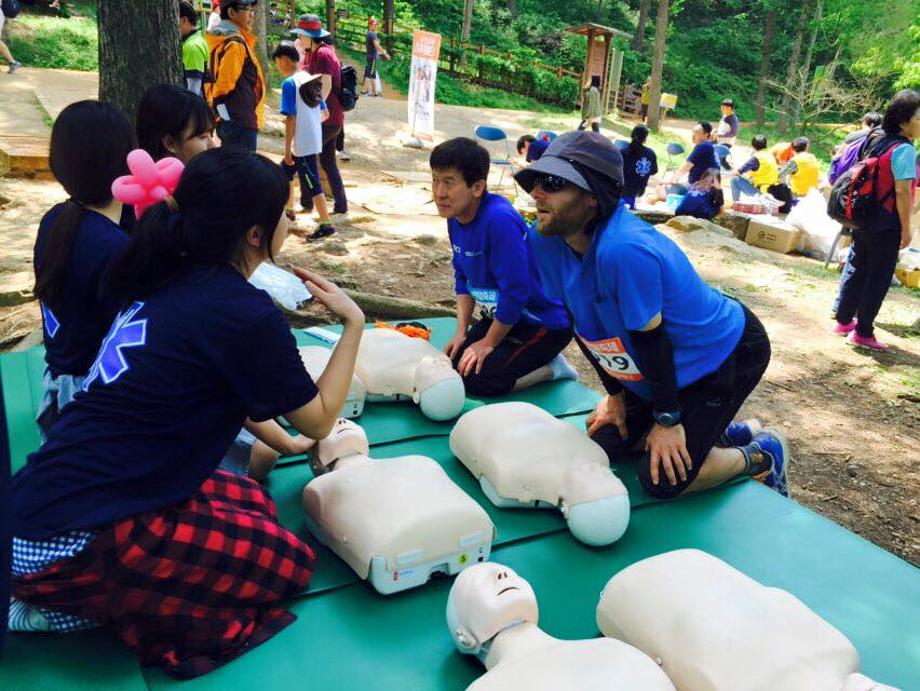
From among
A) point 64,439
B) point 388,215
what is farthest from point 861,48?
point 64,439

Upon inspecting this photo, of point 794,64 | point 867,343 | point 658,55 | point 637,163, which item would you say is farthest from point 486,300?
Answer: point 794,64

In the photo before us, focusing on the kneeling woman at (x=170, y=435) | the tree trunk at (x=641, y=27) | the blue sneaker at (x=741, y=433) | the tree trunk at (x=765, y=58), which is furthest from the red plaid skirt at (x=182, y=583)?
the tree trunk at (x=641, y=27)

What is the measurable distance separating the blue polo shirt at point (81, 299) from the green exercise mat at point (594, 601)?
0.95 metres

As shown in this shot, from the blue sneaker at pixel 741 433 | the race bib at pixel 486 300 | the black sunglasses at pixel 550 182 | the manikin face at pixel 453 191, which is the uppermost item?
the black sunglasses at pixel 550 182

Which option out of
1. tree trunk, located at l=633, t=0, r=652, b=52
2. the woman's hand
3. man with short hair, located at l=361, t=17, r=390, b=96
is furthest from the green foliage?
tree trunk, located at l=633, t=0, r=652, b=52

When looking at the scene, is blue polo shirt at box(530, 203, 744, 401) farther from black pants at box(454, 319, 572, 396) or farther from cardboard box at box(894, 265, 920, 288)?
cardboard box at box(894, 265, 920, 288)

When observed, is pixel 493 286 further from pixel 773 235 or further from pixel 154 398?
pixel 773 235

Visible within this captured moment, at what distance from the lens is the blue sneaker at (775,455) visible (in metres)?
2.69

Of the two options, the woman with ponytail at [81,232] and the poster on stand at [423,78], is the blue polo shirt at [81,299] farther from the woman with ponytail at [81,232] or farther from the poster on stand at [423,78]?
A: the poster on stand at [423,78]

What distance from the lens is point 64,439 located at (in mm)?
1485

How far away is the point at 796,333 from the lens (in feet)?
18.1

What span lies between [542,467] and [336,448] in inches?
25.3

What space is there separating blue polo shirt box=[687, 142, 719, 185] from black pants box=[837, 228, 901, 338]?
160 inches

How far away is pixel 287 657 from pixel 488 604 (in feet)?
1.56
